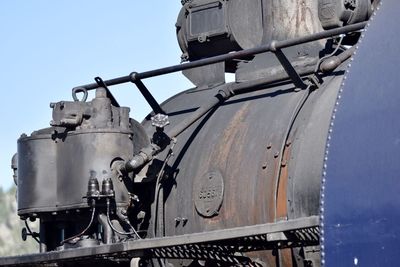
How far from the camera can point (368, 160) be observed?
410 cm

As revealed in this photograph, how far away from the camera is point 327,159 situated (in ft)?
14.1

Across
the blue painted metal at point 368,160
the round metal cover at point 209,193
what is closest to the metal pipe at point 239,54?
the round metal cover at point 209,193

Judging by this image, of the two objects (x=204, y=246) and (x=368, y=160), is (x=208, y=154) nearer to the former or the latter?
(x=204, y=246)

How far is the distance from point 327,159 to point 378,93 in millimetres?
335

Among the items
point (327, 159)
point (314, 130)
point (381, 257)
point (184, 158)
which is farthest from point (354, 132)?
point (184, 158)

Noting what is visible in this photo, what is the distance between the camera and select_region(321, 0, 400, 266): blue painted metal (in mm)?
3998

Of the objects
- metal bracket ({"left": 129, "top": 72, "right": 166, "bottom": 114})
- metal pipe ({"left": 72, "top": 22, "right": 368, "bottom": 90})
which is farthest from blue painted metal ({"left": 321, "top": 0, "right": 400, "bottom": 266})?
metal bracket ({"left": 129, "top": 72, "right": 166, "bottom": 114})

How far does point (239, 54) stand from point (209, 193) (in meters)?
0.87

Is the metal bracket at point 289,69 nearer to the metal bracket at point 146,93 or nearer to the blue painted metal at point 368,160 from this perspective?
the metal bracket at point 146,93

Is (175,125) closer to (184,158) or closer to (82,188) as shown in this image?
(184,158)

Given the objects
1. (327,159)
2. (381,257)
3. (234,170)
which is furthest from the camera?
(234,170)

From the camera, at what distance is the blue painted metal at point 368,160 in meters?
4.00

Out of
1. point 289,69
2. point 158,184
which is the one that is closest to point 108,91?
point 158,184

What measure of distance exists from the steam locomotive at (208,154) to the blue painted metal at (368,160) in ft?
2.94
